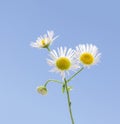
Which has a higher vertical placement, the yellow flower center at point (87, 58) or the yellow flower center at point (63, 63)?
the yellow flower center at point (87, 58)

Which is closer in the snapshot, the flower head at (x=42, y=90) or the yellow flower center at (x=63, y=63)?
the yellow flower center at (x=63, y=63)

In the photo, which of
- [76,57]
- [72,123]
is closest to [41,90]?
[76,57]

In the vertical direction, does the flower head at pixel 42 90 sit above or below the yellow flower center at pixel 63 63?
above

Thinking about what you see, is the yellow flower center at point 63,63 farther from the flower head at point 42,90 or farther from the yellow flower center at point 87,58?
the flower head at point 42,90

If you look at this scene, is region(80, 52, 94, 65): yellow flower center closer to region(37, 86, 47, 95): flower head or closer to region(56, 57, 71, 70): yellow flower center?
region(56, 57, 71, 70): yellow flower center

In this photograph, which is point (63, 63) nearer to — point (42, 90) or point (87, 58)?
point (87, 58)
